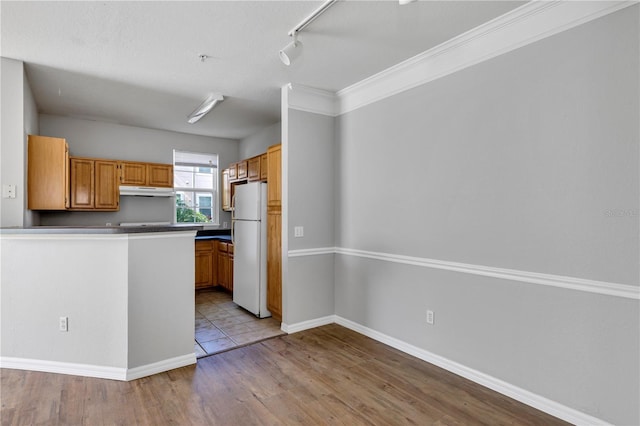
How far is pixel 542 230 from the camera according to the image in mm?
2256

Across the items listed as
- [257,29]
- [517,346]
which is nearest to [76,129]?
[257,29]

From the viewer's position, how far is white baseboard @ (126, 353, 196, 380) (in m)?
2.65

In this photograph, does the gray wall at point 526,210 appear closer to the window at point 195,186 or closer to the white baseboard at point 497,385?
the white baseboard at point 497,385

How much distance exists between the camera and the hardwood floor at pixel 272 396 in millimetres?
2156

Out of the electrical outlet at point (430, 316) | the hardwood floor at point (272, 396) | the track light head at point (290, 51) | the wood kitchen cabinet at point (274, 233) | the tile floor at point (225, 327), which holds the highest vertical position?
the track light head at point (290, 51)

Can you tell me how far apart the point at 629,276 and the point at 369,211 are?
213 centimetres

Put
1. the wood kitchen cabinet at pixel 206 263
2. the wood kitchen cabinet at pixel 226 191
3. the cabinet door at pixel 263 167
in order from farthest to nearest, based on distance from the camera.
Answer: the wood kitchen cabinet at pixel 226 191, the wood kitchen cabinet at pixel 206 263, the cabinet door at pixel 263 167

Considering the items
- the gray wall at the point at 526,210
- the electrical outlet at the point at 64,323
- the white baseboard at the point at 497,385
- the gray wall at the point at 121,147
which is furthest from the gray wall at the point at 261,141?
the electrical outlet at the point at 64,323

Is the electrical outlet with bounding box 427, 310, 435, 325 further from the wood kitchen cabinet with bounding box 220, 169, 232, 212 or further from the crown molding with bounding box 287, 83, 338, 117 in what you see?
the wood kitchen cabinet with bounding box 220, 169, 232, 212

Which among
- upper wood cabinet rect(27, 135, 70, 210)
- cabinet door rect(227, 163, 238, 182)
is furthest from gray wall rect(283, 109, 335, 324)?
upper wood cabinet rect(27, 135, 70, 210)

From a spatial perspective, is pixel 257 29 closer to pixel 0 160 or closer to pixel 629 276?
pixel 0 160

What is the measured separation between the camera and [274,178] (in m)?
4.02

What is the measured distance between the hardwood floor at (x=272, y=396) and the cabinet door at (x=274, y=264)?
0.95m

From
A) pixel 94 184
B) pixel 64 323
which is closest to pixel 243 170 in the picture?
pixel 94 184
